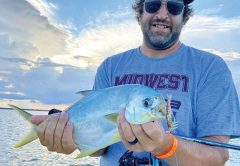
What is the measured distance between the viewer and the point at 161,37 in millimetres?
4934

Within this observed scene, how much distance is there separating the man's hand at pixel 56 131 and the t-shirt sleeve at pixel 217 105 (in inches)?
57.8

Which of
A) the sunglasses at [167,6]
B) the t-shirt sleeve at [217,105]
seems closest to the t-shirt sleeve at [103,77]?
the sunglasses at [167,6]

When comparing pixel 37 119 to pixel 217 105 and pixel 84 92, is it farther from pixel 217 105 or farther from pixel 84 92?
pixel 217 105

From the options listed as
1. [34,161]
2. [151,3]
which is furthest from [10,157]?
[151,3]

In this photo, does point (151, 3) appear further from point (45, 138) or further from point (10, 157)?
point (10, 157)

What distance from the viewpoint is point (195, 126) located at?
440 centimetres

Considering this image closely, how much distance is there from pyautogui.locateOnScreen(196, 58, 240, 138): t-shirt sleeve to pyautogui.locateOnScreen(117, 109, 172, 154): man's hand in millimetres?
897

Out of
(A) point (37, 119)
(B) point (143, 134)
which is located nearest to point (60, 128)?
(A) point (37, 119)

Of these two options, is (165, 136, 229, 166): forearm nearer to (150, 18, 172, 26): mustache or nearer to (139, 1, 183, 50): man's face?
(139, 1, 183, 50): man's face

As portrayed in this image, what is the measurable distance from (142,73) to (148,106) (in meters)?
1.48

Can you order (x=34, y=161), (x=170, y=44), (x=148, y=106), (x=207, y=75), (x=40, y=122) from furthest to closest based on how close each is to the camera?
(x=34, y=161) → (x=170, y=44) → (x=207, y=75) → (x=40, y=122) → (x=148, y=106)

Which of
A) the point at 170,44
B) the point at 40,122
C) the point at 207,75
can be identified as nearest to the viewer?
the point at 40,122

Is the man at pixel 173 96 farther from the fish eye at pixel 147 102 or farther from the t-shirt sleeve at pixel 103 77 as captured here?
the fish eye at pixel 147 102

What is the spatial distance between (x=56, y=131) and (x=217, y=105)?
70.8 inches
